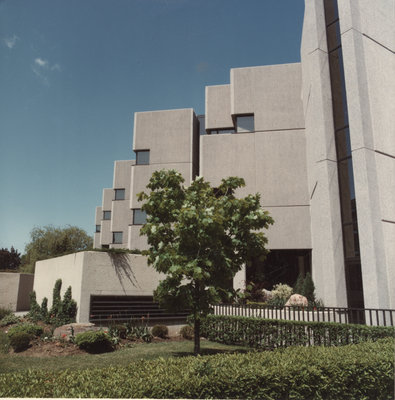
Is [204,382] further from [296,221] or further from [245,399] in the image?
[296,221]

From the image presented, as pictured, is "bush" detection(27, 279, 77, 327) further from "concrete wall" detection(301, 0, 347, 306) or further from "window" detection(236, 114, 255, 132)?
"window" detection(236, 114, 255, 132)

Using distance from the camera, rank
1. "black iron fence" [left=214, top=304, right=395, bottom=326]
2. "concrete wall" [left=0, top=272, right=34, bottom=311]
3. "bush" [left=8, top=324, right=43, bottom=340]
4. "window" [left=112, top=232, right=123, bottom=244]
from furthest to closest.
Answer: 1. "window" [left=112, top=232, right=123, bottom=244]
2. "concrete wall" [left=0, top=272, right=34, bottom=311]
3. "bush" [left=8, top=324, right=43, bottom=340]
4. "black iron fence" [left=214, top=304, right=395, bottom=326]

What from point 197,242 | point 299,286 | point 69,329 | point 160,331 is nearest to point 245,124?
point 299,286

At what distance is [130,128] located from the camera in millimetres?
32156

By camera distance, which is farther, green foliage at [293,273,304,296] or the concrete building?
green foliage at [293,273,304,296]

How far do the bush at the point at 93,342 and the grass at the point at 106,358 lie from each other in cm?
55

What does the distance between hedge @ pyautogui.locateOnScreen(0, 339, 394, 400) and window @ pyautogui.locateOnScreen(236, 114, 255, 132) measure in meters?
21.2

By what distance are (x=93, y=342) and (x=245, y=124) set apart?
1874 centimetres

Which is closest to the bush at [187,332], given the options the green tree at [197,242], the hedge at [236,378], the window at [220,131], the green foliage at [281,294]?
the green tree at [197,242]

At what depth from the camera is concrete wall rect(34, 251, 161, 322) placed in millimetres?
16781

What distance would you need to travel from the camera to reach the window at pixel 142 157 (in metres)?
31.0

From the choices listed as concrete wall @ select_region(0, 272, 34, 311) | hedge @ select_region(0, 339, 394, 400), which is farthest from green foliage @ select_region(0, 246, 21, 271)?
hedge @ select_region(0, 339, 394, 400)

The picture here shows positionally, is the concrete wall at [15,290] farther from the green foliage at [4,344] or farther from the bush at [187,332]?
the bush at [187,332]

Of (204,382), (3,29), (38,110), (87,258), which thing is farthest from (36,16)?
(87,258)
